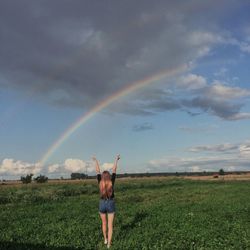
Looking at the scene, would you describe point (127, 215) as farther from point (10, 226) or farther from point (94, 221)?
point (10, 226)

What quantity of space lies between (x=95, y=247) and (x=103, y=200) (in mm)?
1641

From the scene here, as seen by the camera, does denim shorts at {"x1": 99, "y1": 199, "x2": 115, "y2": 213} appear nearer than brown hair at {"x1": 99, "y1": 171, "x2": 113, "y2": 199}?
No

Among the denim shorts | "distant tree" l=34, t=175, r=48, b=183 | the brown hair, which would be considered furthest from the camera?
"distant tree" l=34, t=175, r=48, b=183

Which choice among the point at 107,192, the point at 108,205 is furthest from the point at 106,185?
the point at 108,205

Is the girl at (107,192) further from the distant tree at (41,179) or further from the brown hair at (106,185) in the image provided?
the distant tree at (41,179)

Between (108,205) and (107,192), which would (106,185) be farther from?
(108,205)

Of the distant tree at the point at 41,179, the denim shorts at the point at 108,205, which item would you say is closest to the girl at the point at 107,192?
the denim shorts at the point at 108,205

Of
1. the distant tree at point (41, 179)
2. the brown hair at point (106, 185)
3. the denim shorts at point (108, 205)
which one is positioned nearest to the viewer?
the brown hair at point (106, 185)

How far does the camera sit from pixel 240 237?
18.0 meters

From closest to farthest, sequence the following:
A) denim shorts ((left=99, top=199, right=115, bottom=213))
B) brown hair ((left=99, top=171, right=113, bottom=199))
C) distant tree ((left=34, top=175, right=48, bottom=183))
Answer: brown hair ((left=99, top=171, right=113, bottom=199)) < denim shorts ((left=99, top=199, right=115, bottom=213)) < distant tree ((left=34, top=175, right=48, bottom=183))

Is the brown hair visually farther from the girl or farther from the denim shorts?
the denim shorts

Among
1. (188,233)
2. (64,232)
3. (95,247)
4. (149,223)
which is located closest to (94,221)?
(149,223)

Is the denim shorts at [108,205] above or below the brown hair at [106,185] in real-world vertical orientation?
below

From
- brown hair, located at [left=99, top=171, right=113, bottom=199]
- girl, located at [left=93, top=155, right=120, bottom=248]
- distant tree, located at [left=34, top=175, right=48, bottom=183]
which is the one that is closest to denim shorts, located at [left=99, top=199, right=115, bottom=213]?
girl, located at [left=93, top=155, right=120, bottom=248]
